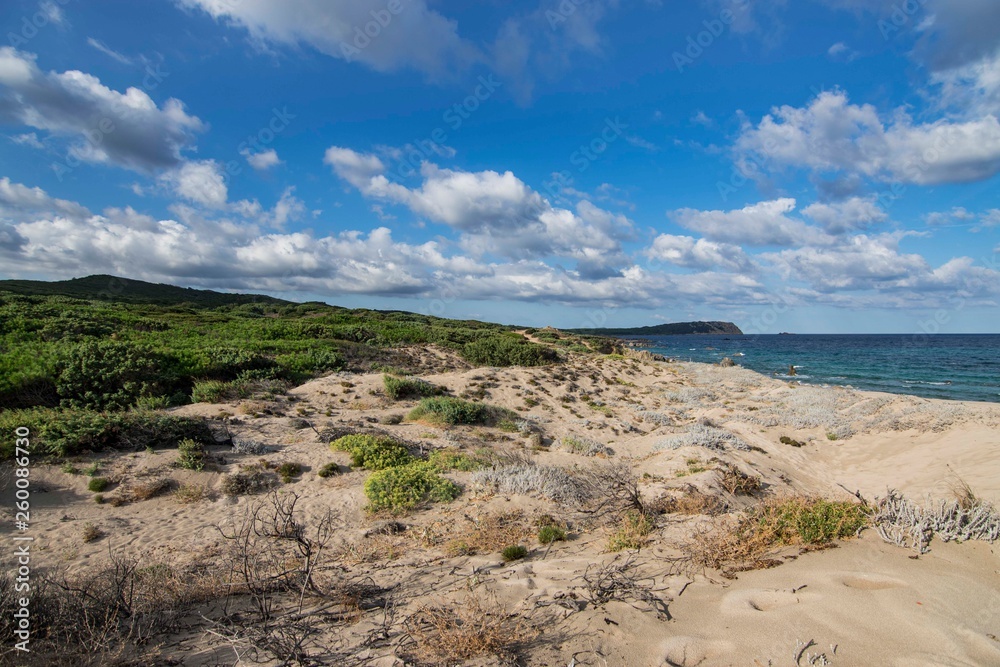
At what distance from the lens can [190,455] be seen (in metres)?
11.5

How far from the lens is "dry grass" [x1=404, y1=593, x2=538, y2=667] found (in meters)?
4.32

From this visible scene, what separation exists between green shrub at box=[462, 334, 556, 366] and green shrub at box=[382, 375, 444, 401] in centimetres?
1001

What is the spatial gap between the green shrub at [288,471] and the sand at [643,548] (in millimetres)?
253

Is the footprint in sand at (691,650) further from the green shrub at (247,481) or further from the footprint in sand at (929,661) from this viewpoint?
the green shrub at (247,481)

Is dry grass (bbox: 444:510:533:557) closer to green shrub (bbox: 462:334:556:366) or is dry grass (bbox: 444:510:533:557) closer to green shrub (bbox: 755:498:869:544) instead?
green shrub (bbox: 755:498:869:544)

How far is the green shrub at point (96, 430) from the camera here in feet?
36.2

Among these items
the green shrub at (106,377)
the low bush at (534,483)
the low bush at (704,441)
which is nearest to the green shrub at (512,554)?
the low bush at (534,483)

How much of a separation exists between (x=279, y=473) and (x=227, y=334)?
888 inches

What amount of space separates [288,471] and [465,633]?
347 inches

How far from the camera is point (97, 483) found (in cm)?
1016

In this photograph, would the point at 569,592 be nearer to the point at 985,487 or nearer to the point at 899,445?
the point at 985,487

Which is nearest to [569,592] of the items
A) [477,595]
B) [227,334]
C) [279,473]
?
[477,595]

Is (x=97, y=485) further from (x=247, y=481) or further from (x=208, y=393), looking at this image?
(x=208, y=393)

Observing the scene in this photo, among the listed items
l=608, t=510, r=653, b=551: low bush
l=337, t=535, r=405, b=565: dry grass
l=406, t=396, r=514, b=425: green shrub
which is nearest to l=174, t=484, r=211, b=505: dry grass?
l=337, t=535, r=405, b=565: dry grass
